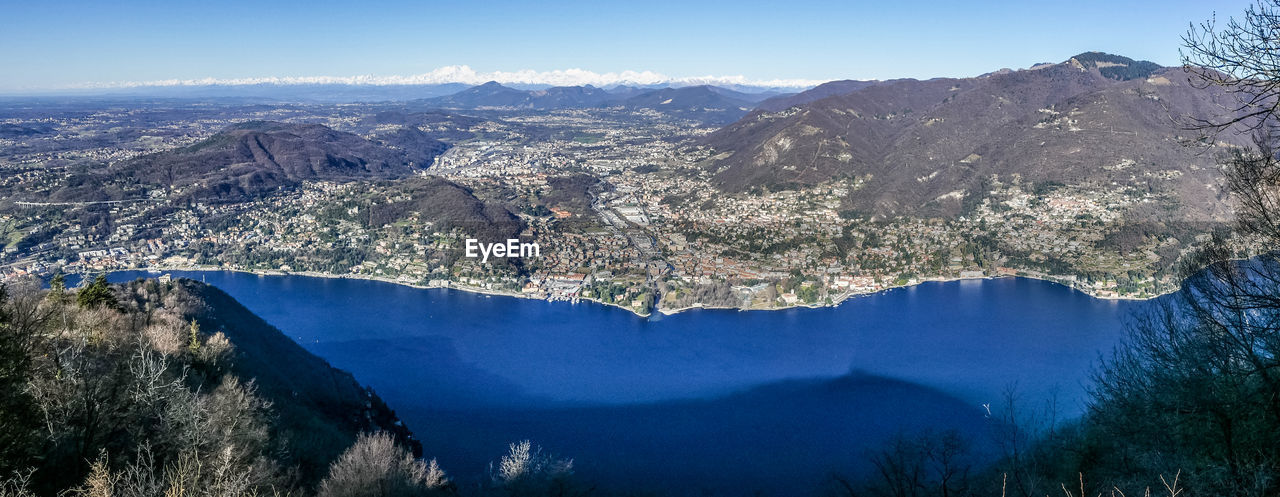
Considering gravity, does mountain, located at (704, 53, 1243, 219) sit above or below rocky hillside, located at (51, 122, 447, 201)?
above

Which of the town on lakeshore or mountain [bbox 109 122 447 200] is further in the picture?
mountain [bbox 109 122 447 200]

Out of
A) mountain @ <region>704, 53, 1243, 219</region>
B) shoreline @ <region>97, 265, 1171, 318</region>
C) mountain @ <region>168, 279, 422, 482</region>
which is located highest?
mountain @ <region>704, 53, 1243, 219</region>

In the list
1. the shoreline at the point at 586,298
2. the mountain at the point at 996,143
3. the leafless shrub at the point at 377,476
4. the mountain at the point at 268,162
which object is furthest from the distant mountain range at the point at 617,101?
the leafless shrub at the point at 377,476

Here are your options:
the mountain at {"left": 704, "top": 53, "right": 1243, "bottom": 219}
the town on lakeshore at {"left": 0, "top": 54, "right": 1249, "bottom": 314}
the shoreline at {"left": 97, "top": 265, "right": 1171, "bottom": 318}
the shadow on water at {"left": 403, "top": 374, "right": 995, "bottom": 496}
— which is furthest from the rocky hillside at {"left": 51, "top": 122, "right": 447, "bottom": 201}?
the shadow on water at {"left": 403, "top": 374, "right": 995, "bottom": 496}

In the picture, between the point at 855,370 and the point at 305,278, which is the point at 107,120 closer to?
the point at 305,278

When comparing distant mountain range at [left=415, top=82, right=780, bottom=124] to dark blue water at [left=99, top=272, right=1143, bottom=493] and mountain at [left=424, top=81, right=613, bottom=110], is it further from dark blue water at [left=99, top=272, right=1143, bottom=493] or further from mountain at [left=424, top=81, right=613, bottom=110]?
dark blue water at [left=99, top=272, right=1143, bottom=493]

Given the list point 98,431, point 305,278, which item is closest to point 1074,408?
point 98,431
